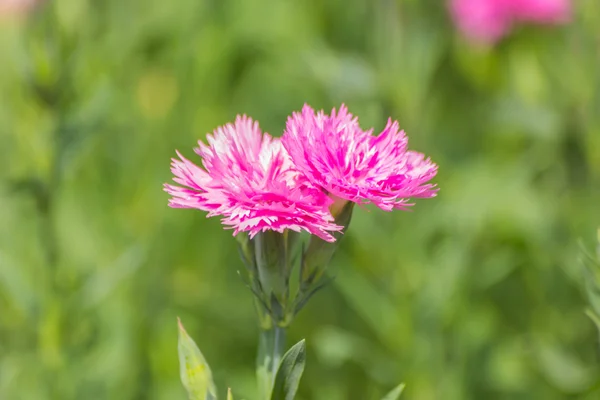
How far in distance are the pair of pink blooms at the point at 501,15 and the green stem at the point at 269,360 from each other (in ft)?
5.08

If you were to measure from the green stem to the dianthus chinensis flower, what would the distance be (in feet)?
0.47

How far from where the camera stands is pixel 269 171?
2.71 feet

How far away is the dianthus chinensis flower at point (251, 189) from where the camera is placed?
79cm

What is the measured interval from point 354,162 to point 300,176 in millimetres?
60

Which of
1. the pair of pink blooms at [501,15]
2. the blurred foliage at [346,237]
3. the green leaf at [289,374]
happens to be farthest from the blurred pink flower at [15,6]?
the green leaf at [289,374]

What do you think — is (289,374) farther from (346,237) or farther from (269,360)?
(346,237)

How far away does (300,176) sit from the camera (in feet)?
2.77

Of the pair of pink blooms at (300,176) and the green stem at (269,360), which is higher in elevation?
the pair of pink blooms at (300,176)

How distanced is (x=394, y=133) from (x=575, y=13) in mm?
1170

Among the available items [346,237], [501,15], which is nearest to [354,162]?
[346,237]

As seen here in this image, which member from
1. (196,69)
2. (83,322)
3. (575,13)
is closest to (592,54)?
(575,13)

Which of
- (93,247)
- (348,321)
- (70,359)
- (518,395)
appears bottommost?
(518,395)

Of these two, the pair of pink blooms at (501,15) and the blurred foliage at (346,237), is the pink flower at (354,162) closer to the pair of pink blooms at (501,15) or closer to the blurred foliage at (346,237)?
the blurred foliage at (346,237)

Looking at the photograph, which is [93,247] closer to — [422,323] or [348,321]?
[348,321]
